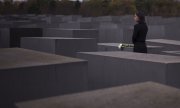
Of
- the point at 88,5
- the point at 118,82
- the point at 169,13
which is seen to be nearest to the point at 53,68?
the point at 118,82

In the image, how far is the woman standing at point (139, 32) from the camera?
7785 mm

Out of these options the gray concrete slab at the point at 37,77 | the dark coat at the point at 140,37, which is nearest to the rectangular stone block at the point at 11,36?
the dark coat at the point at 140,37

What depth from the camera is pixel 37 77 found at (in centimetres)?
517

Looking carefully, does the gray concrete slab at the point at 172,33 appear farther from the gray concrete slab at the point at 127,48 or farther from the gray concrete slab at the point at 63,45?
the gray concrete slab at the point at 63,45

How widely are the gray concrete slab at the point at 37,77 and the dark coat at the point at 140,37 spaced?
231cm

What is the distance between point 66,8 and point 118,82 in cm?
5529

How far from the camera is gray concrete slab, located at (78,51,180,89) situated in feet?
19.1

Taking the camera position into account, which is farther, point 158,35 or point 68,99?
point 158,35

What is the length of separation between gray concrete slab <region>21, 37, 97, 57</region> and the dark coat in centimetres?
130

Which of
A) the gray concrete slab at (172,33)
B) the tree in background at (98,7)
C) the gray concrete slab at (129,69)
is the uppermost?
the tree in background at (98,7)

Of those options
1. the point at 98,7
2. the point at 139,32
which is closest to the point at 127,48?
the point at 139,32

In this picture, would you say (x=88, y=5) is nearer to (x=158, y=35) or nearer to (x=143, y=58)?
(x=158, y=35)

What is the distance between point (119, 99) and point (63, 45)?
5.06 metres

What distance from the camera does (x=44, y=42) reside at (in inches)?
344
